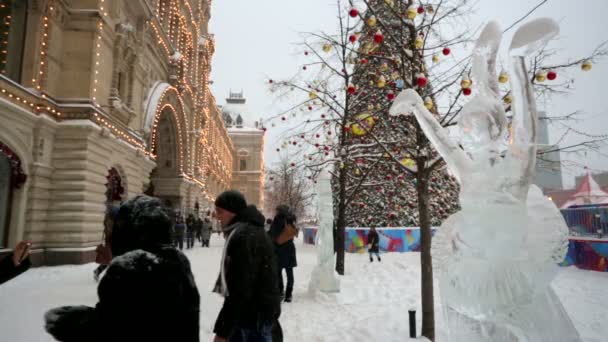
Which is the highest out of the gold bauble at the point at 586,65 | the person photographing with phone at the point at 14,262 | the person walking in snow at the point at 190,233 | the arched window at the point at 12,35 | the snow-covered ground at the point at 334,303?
the arched window at the point at 12,35

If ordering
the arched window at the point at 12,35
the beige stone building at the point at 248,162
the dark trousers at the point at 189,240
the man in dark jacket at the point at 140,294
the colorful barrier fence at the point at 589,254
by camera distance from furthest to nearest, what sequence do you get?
the beige stone building at the point at 248,162, the dark trousers at the point at 189,240, the arched window at the point at 12,35, the colorful barrier fence at the point at 589,254, the man in dark jacket at the point at 140,294

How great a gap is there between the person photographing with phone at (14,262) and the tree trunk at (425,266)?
496cm

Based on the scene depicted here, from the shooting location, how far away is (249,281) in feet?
9.27

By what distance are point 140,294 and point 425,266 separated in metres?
4.82

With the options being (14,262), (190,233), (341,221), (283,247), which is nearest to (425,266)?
(283,247)

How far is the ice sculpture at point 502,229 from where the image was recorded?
6.70ft

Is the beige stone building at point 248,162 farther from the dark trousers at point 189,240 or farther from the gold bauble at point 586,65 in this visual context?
the gold bauble at point 586,65

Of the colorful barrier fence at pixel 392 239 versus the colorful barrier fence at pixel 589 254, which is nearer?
the colorful barrier fence at pixel 589 254

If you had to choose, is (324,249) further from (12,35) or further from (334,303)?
(12,35)

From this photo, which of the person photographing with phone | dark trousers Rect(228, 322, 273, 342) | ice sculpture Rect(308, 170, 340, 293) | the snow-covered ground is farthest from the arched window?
dark trousers Rect(228, 322, 273, 342)

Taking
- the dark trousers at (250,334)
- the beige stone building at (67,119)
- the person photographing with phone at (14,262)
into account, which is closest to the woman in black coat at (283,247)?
the dark trousers at (250,334)

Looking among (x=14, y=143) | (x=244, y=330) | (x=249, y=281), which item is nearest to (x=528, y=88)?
(x=249, y=281)

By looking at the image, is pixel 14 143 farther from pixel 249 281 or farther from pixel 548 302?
pixel 548 302

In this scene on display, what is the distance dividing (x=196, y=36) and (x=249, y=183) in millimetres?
48132
